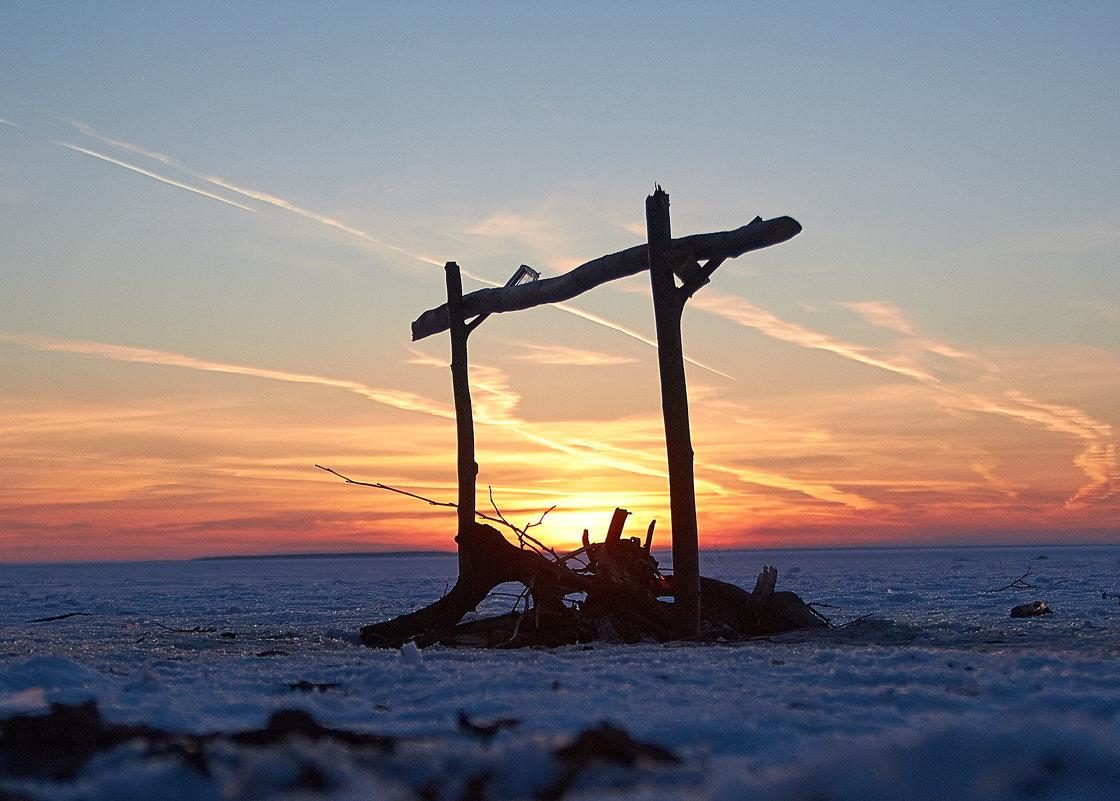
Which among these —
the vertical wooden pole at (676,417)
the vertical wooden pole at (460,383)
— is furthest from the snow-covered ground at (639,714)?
the vertical wooden pole at (460,383)

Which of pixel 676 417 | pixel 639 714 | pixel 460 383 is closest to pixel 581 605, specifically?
pixel 676 417

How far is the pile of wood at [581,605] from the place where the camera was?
23.9 ft

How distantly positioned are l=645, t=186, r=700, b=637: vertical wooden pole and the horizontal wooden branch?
0.67 feet

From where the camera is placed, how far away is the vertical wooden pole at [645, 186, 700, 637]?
22.9 feet

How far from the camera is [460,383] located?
29.8ft

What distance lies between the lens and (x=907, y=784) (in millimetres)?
2875

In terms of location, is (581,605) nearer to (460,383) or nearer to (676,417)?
(676,417)

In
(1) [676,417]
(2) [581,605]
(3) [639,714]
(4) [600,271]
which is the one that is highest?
(4) [600,271]

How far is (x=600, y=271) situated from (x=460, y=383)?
2.02m

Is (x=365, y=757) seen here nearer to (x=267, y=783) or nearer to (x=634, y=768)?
(x=267, y=783)

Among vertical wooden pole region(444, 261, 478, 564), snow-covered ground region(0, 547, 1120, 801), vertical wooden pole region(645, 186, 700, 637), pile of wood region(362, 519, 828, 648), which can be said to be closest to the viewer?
snow-covered ground region(0, 547, 1120, 801)

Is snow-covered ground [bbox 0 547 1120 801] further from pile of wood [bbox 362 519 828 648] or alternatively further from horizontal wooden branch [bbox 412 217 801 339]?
horizontal wooden branch [bbox 412 217 801 339]

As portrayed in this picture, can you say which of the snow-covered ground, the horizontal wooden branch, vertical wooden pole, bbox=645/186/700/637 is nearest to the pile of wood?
vertical wooden pole, bbox=645/186/700/637

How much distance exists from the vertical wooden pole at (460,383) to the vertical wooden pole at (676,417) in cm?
258
